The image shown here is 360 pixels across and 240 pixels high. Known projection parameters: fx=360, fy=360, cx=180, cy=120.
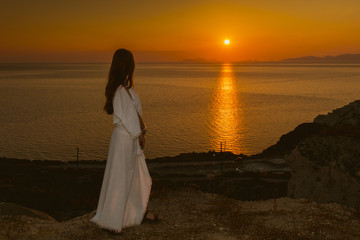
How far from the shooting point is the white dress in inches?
256

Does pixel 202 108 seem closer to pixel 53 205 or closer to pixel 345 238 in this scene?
pixel 53 205

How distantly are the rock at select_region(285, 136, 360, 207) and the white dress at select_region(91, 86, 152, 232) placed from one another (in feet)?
18.1

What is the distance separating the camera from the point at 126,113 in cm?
648

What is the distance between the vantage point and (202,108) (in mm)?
82062

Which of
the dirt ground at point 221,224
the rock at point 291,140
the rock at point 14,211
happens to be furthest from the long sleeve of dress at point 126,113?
the rock at point 291,140

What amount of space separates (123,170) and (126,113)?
1107 millimetres

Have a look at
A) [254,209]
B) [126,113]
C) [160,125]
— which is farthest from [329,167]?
[160,125]

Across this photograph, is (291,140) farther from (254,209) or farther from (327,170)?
(254,209)

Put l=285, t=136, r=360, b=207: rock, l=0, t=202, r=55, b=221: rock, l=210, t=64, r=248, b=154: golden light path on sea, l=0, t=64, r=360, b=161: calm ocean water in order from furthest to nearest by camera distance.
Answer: l=210, t=64, r=248, b=154: golden light path on sea
l=0, t=64, r=360, b=161: calm ocean water
l=285, t=136, r=360, b=207: rock
l=0, t=202, r=55, b=221: rock

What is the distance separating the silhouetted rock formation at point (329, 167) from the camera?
9.51 m

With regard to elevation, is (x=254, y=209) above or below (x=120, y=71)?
below

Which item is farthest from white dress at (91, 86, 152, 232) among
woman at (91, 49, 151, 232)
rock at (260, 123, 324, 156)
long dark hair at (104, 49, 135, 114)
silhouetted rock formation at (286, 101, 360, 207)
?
rock at (260, 123, 324, 156)

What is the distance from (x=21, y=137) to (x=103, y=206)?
4737 cm

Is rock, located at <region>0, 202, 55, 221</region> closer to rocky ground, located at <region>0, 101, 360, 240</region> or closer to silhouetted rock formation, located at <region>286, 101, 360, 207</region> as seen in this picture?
rocky ground, located at <region>0, 101, 360, 240</region>
